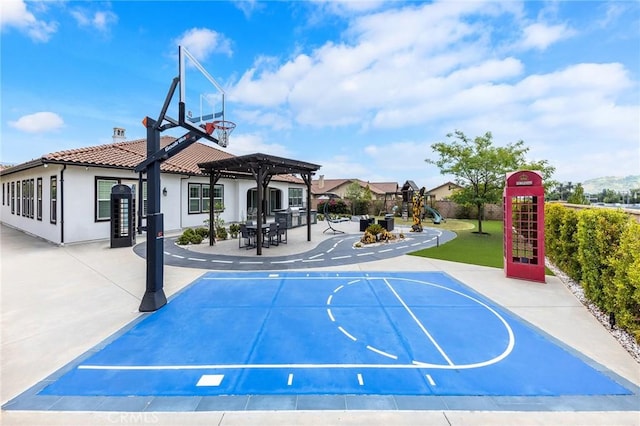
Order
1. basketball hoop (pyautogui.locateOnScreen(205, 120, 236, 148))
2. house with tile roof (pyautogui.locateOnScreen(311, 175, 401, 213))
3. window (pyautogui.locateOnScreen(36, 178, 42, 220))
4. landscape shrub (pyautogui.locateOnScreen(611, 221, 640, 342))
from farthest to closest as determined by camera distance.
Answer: house with tile roof (pyautogui.locateOnScreen(311, 175, 401, 213))
window (pyautogui.locateOnScreen(36, 178, 42, 220))
basketball hoop (pyautogui.locateOnScreen(205, 120, 236, 148))
landscape shrub (pyautogui.locateOnScreen(611, 221, 640, 342))

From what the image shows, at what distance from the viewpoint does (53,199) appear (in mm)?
12320

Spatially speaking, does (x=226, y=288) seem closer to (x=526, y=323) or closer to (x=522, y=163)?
(x=526, y=323)

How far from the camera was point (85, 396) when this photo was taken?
2.99 metres

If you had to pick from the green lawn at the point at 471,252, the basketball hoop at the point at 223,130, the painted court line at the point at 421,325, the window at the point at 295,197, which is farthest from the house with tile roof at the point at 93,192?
the green lawn at the point at 471,252

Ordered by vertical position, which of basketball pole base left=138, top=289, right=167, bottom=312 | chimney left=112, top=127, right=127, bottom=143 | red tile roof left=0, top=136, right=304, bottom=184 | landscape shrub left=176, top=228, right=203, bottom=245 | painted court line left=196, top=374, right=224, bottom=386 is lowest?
painted court line left=196, top=374, right=224, bottom=386

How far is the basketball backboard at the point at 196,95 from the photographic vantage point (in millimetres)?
5180

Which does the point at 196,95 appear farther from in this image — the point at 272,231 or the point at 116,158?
the point at 116,158

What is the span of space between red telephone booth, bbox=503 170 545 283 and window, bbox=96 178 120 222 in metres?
16.1

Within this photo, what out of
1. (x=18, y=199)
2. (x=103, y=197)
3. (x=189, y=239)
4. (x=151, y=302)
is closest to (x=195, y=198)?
(x=103, y=197)

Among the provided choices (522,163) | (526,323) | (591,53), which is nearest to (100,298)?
(526,323)

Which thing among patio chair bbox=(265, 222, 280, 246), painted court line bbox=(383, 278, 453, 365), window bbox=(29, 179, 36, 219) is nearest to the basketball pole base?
painted court line bbox=(383, 278, 453, 365)

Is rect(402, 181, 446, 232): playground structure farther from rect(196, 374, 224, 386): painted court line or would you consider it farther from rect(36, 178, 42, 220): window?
rect(36, 178, 42, 220): window

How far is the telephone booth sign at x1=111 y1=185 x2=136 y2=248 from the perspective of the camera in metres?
11.8

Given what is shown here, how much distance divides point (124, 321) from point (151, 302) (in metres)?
0.54
